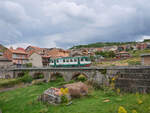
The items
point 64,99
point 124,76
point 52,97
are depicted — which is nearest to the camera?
point 64,99

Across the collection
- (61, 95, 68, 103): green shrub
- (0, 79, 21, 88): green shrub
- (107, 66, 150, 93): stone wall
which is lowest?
(0, 79, 21, 88): green shrub

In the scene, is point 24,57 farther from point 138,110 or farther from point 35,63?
point 138,110

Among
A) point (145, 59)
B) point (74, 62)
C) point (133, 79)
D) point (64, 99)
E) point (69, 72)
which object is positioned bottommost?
point (64, 99)

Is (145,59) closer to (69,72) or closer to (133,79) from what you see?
(133,79)

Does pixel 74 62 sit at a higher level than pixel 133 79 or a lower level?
higher

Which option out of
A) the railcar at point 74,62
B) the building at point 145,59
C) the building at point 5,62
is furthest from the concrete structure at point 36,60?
the building at point 145,59

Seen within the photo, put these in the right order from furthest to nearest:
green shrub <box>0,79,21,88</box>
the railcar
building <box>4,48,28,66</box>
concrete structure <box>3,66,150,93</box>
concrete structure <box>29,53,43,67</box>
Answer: concrete structure <box>29,53,43,67</box>
building <box>4,48,28,66</box>
the railcar
green shrub <box>0,79,21,88</box>
concrete structure <box>3,66,150,93</box>

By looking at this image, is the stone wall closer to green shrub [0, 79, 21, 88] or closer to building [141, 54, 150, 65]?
building [141, 54, 150, 65]

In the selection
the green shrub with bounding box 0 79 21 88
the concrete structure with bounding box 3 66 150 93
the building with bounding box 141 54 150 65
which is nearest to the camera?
the concrete structure with bounding box 3 66 150 93

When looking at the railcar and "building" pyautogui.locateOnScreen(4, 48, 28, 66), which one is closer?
the railcar

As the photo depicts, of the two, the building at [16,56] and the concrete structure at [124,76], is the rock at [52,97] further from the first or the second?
the building at [16,56]

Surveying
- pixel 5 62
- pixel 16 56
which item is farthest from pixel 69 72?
pixel 16 56

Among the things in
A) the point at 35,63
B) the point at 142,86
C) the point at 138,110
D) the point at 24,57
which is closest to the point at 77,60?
the point at 142,86

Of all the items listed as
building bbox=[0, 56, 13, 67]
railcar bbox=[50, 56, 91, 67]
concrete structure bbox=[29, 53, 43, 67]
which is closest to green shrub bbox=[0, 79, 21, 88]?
railcar bbox=[50, 56, 91, 67]
